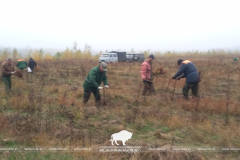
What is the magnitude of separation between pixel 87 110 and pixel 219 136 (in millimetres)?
2869

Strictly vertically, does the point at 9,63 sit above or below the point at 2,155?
above

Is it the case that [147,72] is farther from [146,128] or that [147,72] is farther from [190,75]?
[146,128]

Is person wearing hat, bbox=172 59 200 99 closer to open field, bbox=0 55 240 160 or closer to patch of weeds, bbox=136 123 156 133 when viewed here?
open field, bbox=0 55 240 160

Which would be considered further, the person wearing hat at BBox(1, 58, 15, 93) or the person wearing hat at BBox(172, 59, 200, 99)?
the person wearing hat at BBox(1, 58, 15, 93)

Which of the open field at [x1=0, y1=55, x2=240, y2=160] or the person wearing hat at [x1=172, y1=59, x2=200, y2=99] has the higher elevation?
the person wearing hat at [x1=172, y1=59, x2=200, y2=99]

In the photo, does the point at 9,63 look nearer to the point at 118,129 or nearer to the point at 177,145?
the point at 118,129

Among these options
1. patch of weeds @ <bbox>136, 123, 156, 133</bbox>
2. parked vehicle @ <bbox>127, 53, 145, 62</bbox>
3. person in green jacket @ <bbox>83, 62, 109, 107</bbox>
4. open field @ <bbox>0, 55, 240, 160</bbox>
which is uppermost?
parked vehicle @ <bbox>127, 53, 145, 62</bbox>

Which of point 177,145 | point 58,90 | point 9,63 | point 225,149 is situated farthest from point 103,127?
point 9,63

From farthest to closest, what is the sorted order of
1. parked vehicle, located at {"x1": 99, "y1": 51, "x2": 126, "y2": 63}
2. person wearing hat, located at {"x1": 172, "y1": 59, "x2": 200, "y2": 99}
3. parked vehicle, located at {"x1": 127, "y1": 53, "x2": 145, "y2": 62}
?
parked vehicle, located at {"x1": 127, "y1": 53, "x2": 145, "y2": 62} → parked vehicle, located at {"x1": 99, "y1": 51, "x2": 126, "y2": 63} → person wearing hat, located at {"x1": 172, "y1": 59, "x2": 200, "y2": 99}

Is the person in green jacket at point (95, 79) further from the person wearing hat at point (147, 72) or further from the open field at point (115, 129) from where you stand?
the person wearing hat at point (147, 72)

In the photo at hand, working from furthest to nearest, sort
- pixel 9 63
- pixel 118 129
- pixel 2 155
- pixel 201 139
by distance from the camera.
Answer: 1. pixel 9 63
2. pixel 118 129
3. pixel 201 139
4. pixel 2 155

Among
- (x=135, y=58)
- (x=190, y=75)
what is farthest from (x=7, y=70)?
(x=135, y=58)

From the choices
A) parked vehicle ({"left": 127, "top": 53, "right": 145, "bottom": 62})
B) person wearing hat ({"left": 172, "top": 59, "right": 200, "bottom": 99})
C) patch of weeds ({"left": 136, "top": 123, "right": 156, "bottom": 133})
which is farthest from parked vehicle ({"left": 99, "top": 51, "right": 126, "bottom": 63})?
patch of weeds ({"left": 136, "top": 123, "right": 156, "bottom": 133})

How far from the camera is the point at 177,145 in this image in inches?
123
